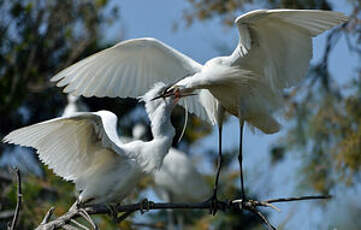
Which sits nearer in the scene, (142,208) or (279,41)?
(142,208)

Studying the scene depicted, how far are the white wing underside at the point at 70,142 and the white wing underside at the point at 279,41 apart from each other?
2.58ft

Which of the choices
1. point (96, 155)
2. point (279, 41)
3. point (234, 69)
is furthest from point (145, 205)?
point (279, 41)

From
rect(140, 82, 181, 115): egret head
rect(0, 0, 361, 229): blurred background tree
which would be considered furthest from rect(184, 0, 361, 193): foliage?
rect(140, 82, 181, 115): egret head

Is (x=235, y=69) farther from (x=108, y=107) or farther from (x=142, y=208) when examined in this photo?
(x=108, y=107)

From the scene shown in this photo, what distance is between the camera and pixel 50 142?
2760mm

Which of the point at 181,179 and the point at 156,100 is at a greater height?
the point at 156,100

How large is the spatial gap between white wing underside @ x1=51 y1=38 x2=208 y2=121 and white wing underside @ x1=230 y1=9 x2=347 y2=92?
1.26 ft

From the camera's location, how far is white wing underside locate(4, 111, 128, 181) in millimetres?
2666

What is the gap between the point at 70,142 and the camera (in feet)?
9.30

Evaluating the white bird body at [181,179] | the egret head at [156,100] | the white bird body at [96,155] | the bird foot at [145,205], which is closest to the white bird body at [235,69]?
the egret head at [156,100]

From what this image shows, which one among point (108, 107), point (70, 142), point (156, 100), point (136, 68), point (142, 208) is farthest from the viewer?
point (108, 107)

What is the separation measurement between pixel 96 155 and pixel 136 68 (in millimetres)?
1022

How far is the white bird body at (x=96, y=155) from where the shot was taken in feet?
9.07

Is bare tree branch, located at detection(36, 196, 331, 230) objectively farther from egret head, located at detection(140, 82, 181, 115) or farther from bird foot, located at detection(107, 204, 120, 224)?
egret head, located at detection(140, 82, 181, 115)
